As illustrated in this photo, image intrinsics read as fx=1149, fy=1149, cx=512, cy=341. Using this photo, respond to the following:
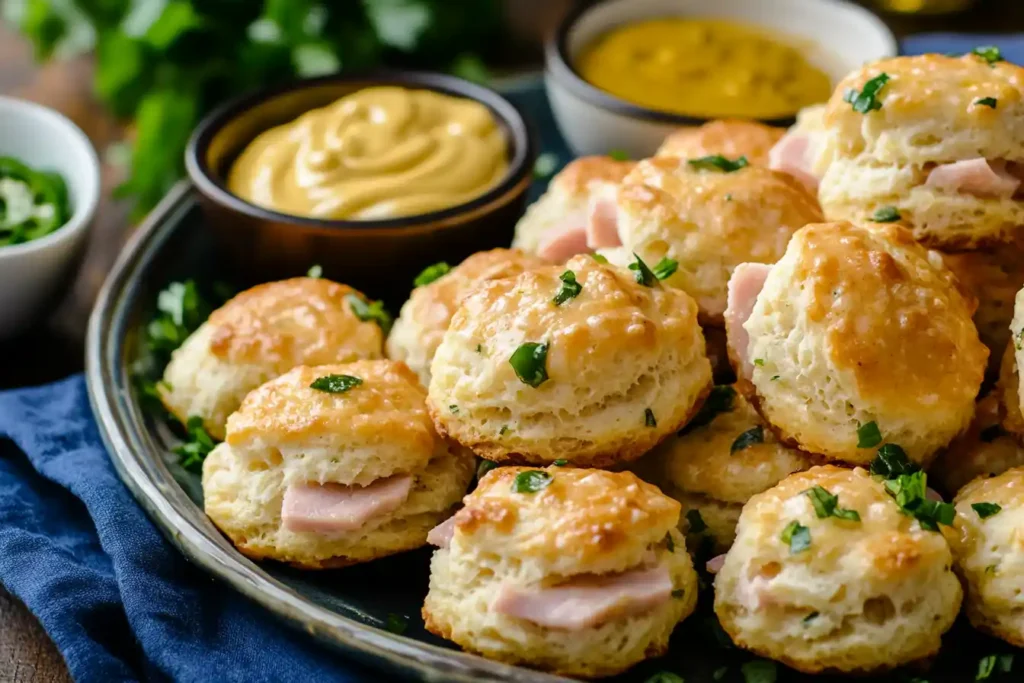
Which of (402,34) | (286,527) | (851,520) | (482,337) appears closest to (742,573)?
(851,520)

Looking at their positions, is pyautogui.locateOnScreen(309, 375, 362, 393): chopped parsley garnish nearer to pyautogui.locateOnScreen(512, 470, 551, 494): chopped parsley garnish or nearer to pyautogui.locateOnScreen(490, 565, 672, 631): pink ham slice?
pyautogui.locateOnScreen(512, 470, 551, 494): chopped parsley garnish

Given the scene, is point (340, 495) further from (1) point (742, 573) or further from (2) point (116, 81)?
(2) point (116, 81)

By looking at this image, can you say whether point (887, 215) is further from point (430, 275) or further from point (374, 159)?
point (374, 159)

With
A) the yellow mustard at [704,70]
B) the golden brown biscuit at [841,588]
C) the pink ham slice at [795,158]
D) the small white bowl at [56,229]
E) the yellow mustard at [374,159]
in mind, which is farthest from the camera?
the yellow mustard at [704,70]

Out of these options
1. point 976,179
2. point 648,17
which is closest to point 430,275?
point 976,179

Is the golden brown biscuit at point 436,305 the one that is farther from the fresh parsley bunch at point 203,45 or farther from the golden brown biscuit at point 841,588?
the fresh parsley bunch at point 203,45

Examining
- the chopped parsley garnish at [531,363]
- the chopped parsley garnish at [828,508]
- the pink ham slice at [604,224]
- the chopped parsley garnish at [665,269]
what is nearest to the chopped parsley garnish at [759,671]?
the chopped parsley garnish at [828,508]
